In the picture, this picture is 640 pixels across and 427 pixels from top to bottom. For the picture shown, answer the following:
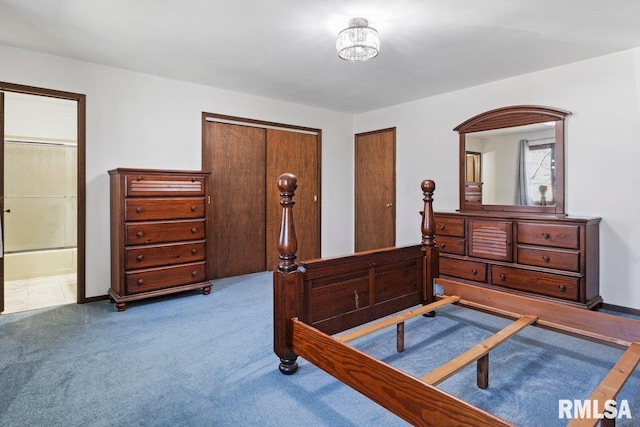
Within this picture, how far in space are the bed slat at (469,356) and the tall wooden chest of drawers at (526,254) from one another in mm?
1427

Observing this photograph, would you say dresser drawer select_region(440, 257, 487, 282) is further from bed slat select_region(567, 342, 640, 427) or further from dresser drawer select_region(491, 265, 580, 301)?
bed slat select_region(567, 342, 640, 427)

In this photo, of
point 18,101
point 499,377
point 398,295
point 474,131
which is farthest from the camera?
point 18,101

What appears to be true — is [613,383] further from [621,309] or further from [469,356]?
[621,309]

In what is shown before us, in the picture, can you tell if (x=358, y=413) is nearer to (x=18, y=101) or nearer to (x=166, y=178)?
(x=166, y=178)

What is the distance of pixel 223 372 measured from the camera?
6.91 ft

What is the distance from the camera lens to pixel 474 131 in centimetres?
421

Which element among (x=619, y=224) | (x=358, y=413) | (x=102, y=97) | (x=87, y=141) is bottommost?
(x=358, y=413)

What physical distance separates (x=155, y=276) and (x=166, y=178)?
0.94 metres

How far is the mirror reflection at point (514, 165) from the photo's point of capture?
364 cm

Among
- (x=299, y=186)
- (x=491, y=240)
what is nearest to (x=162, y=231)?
(x=299, y=186)

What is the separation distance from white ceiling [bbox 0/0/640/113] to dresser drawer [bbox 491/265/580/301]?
2.00m

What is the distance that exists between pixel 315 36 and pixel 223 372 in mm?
2516

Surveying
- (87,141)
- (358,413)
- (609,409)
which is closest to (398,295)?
(358,413)

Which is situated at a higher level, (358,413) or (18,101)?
(18,101)
